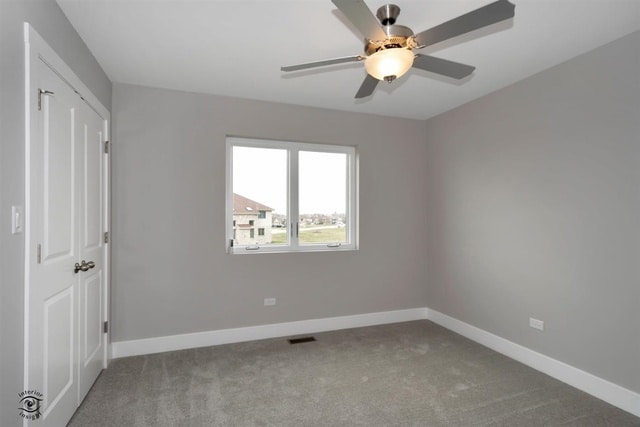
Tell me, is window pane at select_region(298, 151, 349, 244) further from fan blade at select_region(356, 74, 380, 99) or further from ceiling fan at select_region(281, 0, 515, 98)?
ceiling fan at select_region(281, 0, 515, 98)

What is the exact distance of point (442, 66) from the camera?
1981 mm

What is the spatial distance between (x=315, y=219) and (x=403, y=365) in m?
1.83

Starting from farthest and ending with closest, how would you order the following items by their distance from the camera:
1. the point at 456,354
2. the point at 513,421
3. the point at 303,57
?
the point at 456,354
the point at 303,57
the point at 513,421

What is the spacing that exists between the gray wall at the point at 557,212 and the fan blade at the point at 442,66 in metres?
1.33

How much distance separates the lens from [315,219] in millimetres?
4047

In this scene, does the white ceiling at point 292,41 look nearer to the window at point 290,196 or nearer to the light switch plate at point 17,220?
the window at point 290,196

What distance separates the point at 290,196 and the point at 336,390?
2085 millimetres

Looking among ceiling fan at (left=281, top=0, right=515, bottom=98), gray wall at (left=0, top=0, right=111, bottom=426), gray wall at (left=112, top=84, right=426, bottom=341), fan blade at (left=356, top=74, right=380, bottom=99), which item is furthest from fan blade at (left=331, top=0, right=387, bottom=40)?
gray wall at (left=112, top=84, right=426, bottom=341)

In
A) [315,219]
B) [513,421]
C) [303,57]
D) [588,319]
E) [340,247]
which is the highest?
[303,57]

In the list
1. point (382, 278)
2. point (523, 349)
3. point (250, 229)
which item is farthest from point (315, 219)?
point (523, 349)

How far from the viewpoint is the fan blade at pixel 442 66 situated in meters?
1.90

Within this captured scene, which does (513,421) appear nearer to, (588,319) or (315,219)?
(588,319)

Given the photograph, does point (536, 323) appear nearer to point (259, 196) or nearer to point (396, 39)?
point (396, 39)

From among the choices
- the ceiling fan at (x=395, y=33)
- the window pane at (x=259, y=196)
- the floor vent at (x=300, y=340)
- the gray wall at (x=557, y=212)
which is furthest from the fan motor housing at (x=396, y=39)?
the floor vent at (x=300, y=340)
